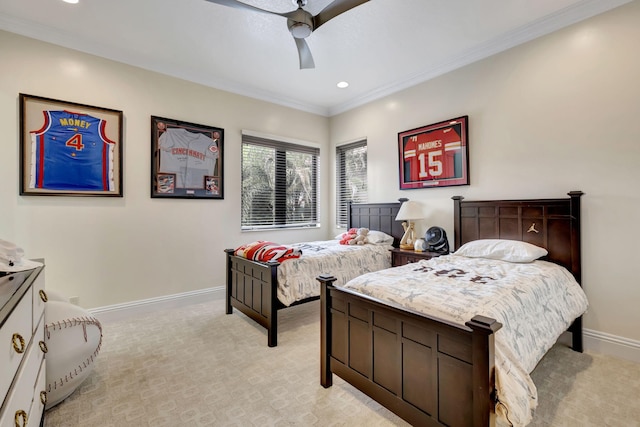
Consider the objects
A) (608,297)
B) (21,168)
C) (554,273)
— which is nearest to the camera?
(554,273)

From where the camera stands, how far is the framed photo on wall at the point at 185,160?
11.6 feet

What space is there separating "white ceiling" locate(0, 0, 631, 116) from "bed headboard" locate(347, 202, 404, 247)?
1.78m

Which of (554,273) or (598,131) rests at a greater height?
(598,131)

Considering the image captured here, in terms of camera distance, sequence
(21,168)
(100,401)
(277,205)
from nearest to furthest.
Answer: (100,401) < (21,168) < (277,205)

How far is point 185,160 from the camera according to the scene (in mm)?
3734

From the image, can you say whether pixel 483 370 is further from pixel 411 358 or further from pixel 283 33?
pixel 283 33

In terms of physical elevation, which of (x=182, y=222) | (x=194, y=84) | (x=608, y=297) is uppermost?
(x=194, y=84)

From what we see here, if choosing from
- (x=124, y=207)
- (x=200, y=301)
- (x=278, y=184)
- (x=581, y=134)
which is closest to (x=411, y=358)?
(x=581, y=134)

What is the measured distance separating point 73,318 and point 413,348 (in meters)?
2.16

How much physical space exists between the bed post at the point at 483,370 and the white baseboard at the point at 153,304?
3447mm

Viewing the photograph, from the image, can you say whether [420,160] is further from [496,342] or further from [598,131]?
[496,342]

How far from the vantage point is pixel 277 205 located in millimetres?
4695

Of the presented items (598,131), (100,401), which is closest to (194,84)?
(100,401)

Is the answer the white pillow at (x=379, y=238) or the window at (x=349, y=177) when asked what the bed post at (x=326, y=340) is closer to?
the white pillow at (x=379, y=238)
